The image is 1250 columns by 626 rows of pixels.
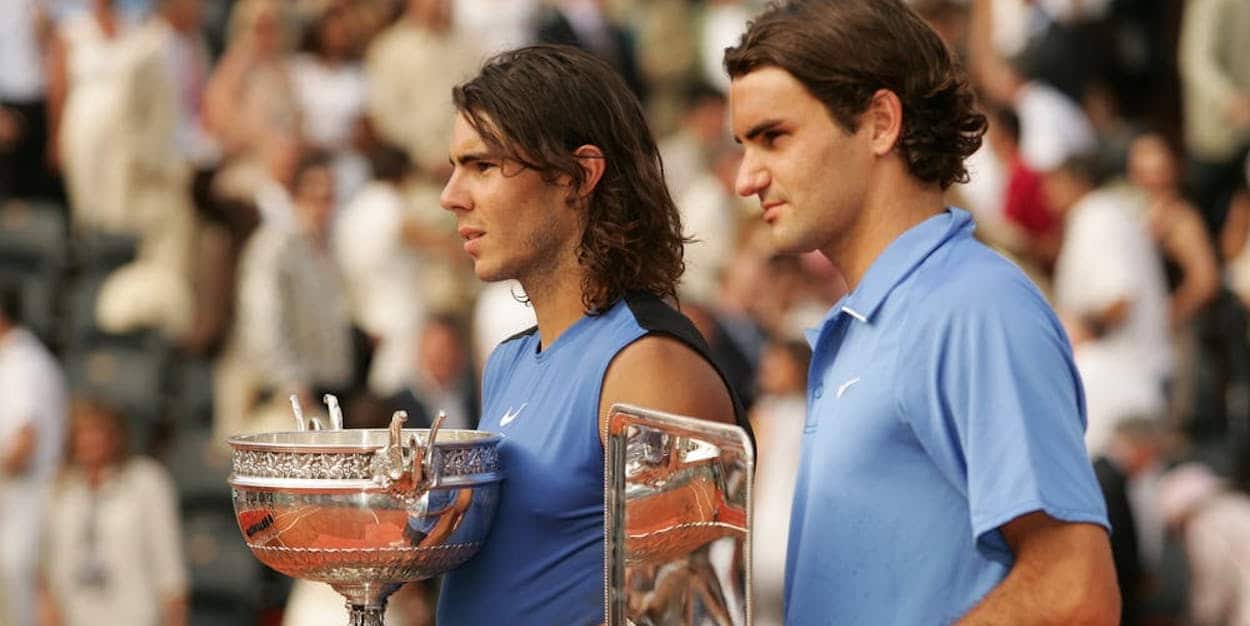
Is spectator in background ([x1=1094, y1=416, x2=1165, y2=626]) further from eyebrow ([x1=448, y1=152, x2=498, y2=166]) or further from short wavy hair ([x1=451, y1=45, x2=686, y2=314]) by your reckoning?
eyebrow ([x1=448, y1=152, x2=498, y2=166])

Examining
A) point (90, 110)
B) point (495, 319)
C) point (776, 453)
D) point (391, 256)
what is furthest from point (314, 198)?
point (776, 453)

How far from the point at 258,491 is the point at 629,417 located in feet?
1.58

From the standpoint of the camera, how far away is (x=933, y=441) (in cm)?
214

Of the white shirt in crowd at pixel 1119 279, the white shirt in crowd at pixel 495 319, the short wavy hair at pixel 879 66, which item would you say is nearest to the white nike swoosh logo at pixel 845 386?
the short wavy hair at pixel 879 66

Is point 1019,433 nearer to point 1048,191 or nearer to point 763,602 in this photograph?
point 763,602

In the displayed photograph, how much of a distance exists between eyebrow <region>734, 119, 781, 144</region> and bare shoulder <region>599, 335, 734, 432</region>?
0.30 metres

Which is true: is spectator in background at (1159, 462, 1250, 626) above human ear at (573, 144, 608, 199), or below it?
below

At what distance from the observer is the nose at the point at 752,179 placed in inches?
93.5

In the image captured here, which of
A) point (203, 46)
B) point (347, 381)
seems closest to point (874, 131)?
point (347, 381)

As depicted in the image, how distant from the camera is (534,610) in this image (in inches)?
102

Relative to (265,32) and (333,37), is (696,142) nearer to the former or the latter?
(333,37)

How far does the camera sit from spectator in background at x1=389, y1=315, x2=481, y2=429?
772 cm

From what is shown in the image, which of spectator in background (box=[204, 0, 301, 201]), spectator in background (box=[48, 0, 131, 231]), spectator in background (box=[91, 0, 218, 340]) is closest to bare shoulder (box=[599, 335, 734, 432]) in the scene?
spectator in background (box=[91, 0, 218, 340])

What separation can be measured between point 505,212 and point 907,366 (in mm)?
687
